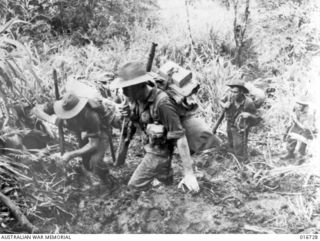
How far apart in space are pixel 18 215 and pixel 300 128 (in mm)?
1754

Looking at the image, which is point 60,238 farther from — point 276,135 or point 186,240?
point 276,135

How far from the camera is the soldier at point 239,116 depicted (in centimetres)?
256

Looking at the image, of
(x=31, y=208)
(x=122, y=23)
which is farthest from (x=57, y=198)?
(x=122, y=23)

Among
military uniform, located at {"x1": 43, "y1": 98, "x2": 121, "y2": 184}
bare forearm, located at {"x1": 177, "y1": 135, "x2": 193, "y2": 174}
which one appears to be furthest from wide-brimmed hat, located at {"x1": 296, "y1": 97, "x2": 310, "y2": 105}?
military uniform, located at {"x1": 43, "y1": 98, "x2": 121, "y2": 184}

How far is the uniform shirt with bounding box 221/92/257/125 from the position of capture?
2561 millimetres

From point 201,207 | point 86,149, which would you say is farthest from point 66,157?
point 201,207

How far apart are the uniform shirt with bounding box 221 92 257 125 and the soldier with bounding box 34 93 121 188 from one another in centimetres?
67

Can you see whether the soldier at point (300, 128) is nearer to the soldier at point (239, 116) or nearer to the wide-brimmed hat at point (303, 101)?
the wide-brimmed hat at point (303, 101)

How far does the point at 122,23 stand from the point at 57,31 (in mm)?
425

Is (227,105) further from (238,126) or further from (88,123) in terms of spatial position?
(88,123)

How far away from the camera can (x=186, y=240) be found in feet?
8.36

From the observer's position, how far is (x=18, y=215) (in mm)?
2467

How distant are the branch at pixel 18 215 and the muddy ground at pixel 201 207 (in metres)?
0.04

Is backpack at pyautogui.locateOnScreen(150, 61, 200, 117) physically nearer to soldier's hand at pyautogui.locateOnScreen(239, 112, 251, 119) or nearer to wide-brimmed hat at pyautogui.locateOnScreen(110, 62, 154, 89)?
wide-brimmed hat at pyautogui.locateOnScreen(110, 62, 154, 89)
